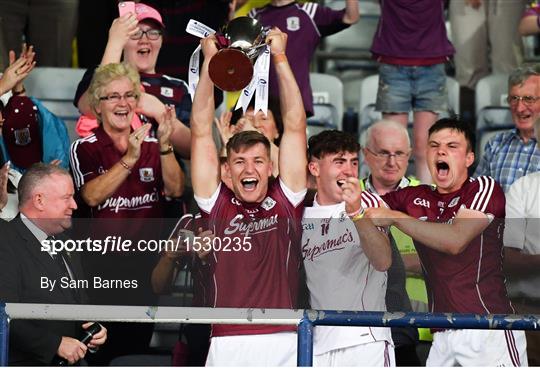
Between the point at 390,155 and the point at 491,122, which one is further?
the point at 491,122

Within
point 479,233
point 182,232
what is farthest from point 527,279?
point 182,232

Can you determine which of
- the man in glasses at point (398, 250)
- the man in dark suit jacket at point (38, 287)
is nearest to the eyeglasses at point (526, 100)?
the man in glasses at point (398, 250)

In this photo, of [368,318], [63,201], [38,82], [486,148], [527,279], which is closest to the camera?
[368,318]

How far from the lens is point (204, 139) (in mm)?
6141

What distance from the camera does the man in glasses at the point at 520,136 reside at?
23.7 ft

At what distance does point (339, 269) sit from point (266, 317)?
80 cm

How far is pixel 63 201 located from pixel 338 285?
1581 millimetres

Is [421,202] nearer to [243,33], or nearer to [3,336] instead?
[243,33]

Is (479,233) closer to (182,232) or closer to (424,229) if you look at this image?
(424,229)

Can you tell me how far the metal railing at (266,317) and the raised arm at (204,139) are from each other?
4.69 ft

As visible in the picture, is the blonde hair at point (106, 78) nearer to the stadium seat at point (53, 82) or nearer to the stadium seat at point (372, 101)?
the stadium seat at point (53, 82)

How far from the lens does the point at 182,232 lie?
5.44m

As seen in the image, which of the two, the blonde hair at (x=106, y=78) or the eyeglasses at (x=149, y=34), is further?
the eyeglasses at (x=149, y=34)

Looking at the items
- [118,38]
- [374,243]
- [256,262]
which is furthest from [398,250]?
[118,38]
